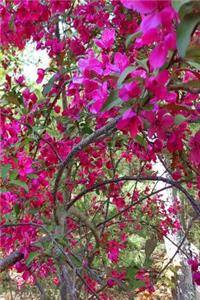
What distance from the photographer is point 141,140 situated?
1484mm

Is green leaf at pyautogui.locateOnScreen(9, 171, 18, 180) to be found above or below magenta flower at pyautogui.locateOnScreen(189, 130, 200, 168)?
A: above

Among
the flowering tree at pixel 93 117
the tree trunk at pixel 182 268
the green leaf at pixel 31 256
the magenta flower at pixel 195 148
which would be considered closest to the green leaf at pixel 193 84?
the flowering tree at pixel 93 117

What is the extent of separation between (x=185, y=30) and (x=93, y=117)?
124cm

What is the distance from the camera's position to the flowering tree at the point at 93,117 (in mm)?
868

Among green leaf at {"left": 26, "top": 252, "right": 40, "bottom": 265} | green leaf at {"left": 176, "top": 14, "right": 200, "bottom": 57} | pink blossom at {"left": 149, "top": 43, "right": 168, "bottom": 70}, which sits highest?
green leaf at {"left": 26, "top": 252, "right": 40, "bottom": 265}

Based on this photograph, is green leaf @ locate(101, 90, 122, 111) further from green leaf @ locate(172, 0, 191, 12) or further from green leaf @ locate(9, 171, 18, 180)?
green leaf @ locate(9, 171, 18, 180)

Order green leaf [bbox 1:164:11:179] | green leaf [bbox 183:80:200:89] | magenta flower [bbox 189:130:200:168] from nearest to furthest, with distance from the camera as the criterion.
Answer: green leaf [bbox 183:80:200:89] < magenta flower [bbox 189:130:200:168] < green leaf [bbox 1:164:11:179]

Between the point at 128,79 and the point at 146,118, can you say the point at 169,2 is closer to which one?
the point at 128,79

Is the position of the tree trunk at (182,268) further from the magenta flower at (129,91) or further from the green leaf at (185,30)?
the green leaf at (185,30)

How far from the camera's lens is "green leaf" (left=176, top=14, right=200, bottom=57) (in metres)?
0.67

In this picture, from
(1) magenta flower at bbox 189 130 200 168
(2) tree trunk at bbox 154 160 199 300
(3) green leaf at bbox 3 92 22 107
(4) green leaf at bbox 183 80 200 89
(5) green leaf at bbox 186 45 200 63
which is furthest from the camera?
(2) tree trunk at bbox 154 160 199 300

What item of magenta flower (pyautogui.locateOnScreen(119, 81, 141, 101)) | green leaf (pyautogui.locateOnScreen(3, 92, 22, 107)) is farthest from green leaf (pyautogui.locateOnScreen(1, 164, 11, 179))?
magenta flower (pyautogui.locateOnScreen(119, 81, 141, 101))

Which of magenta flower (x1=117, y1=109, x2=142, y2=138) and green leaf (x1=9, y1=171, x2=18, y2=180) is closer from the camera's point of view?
magenta flower (x1=117, y1=109, x2=142, y2=138)

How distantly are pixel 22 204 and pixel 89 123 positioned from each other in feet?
1.58
